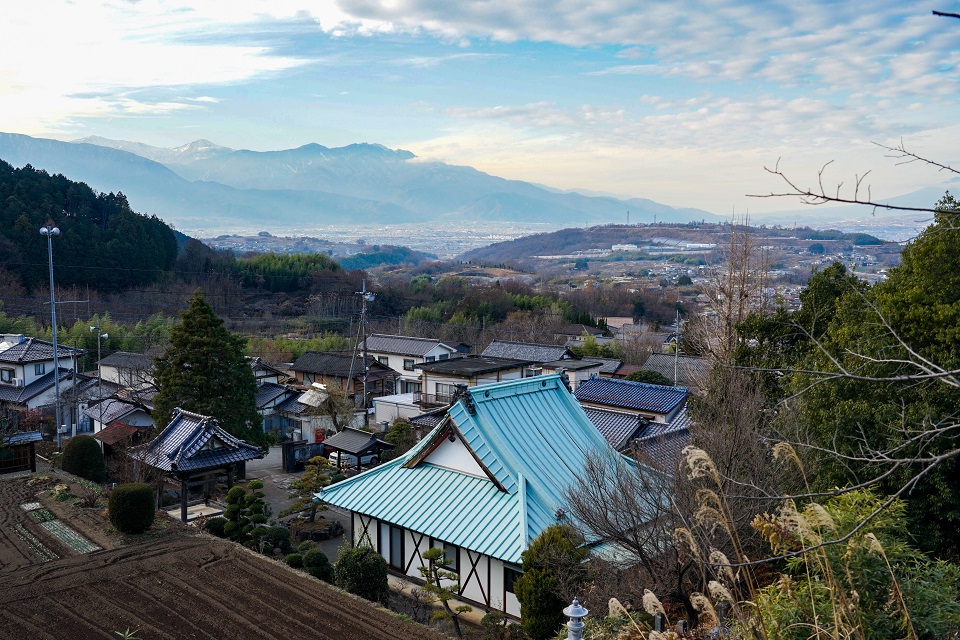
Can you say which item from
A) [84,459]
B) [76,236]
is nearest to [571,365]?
[84,459]

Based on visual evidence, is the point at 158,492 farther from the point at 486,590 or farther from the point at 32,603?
the point at 486,590

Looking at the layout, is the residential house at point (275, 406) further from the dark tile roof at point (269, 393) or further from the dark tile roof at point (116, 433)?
the dark tile roof at point (116, 433)

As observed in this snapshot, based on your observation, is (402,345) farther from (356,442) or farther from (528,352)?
(356,442)

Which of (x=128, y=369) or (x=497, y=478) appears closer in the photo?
(x=497, y=478)

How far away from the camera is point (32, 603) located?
1143cm

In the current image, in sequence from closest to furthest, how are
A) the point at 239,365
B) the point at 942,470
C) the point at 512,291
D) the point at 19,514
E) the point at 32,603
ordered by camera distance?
1. the point at 942,470
2. the point at 32,603
3. the point at 19,514
4. the point at 239,365
5. the point at 512,291

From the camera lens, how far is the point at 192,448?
16.7 m

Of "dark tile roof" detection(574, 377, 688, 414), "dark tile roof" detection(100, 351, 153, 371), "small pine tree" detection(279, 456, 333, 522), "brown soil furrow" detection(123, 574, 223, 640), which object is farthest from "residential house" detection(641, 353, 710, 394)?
"dark tile roof" detection(100, 351, 153, 371)

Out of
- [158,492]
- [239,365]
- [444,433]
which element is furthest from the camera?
[239,365]

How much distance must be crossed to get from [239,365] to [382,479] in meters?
8.78

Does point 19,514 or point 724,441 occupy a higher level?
point 724,441

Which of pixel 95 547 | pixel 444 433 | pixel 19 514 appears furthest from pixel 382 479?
pixel 19 514

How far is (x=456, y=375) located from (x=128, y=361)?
15.6 meters

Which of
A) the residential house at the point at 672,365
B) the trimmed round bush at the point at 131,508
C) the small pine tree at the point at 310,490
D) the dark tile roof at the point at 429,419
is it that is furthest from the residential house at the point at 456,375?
the trimmed round bush at the point at 131,508
